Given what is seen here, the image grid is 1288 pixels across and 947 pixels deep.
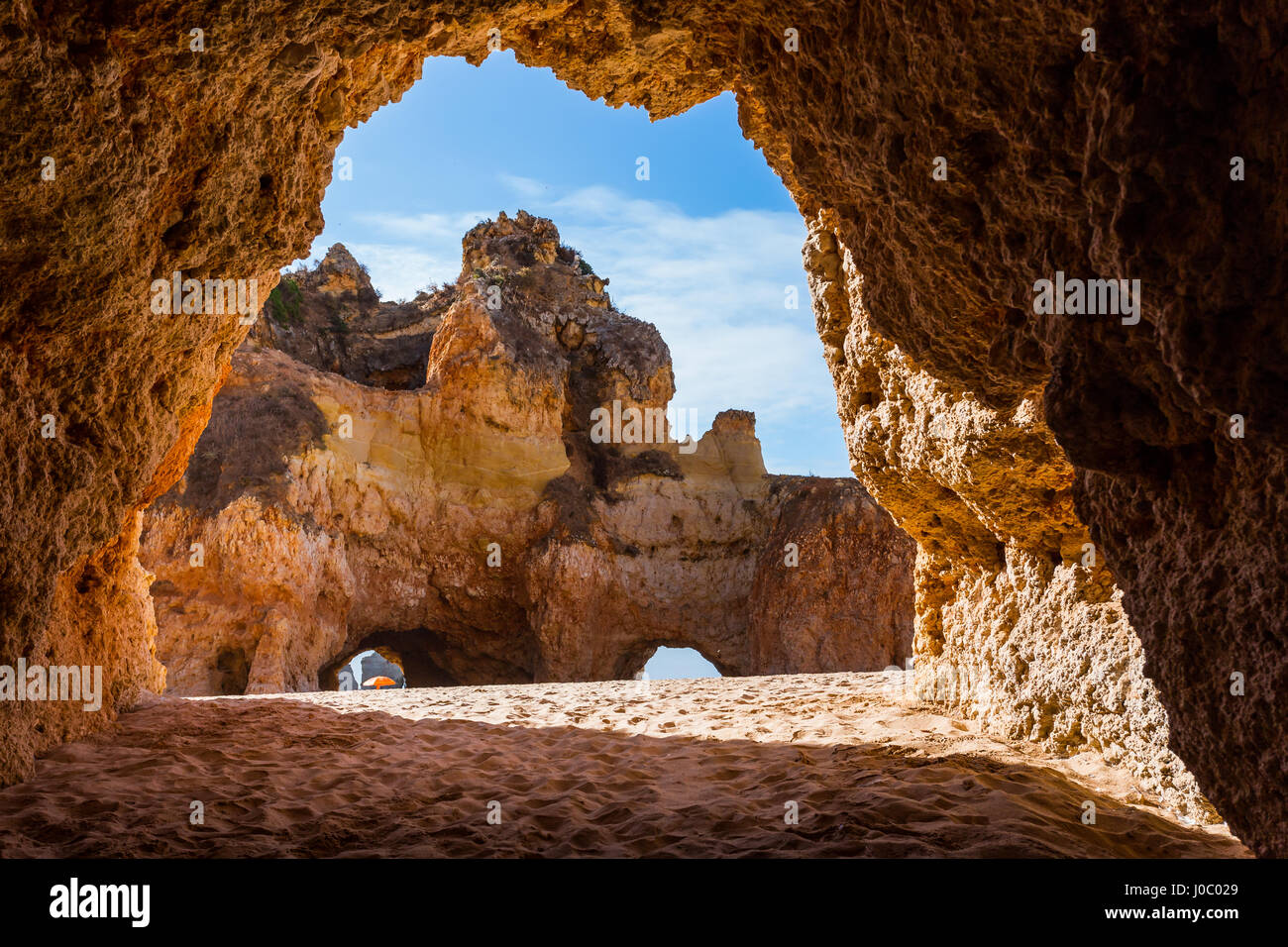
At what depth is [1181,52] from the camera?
7.21 ft

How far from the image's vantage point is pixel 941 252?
144 inches

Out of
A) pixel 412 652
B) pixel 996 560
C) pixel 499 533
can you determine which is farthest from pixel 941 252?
pixel 412 652

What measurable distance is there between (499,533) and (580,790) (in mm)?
12787

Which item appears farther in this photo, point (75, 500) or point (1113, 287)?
→ point (75, 500)

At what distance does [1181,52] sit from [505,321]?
16.9m

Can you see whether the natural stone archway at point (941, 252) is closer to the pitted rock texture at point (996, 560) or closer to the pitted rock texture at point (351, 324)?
the pitted rock texture at point (996, 560)

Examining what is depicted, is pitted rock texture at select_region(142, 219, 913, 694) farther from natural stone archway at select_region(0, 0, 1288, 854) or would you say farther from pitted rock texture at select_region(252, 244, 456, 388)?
natural stone archway at select_region(0, 0, 1288, 854)

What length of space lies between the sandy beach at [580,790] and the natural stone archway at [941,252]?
1.94 ft

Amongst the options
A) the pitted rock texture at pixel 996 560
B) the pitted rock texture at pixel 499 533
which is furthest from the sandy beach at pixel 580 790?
the pitted rock texture at pixel 499 533

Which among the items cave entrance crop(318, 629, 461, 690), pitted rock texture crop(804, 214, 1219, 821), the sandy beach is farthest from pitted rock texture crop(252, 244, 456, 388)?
pitted rock texture crop(804, 214, 1219, 821)

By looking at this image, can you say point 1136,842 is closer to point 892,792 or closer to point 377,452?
point 892,792

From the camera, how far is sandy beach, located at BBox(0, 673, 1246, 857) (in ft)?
11.0

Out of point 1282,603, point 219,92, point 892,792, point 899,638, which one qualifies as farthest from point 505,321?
point 1282,603

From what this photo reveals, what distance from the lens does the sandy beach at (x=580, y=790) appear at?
11.0 ft
